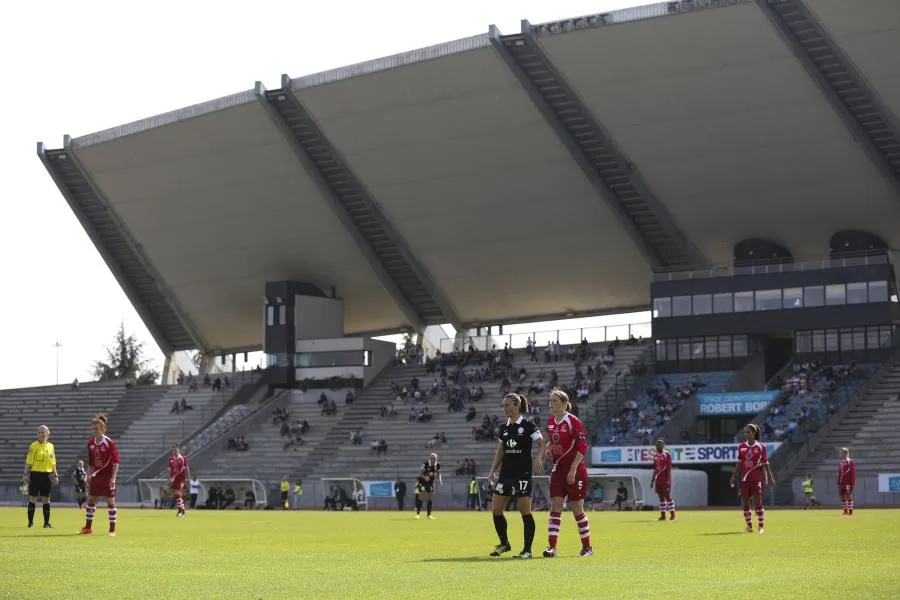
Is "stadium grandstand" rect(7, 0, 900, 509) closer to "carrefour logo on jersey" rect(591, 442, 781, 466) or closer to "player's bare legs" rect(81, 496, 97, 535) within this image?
"carrefour logo on jersey" rect(591, 442, 781, 466)

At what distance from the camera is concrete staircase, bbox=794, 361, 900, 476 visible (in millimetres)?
54031

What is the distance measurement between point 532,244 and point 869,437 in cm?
2059

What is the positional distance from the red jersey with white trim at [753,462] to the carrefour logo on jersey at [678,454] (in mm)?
29059

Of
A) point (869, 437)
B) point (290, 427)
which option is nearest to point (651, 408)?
point (869, 437)

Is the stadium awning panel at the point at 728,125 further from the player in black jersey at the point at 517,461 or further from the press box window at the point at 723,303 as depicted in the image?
the player in black jersey at the point at 517,461

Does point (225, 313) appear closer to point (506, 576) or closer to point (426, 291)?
point (426, 291)

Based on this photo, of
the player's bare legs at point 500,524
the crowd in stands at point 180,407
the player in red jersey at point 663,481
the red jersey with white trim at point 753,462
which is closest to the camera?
the player's bare legs at point 500,524

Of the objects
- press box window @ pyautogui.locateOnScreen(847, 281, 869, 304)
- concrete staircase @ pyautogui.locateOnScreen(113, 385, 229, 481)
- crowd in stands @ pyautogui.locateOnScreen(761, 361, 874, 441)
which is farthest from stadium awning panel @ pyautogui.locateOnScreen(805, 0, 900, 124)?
concrete staircase @ pyautogui.locateOnScreen(113, 385, 229, 481)

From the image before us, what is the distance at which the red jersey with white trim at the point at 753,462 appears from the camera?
25.6m

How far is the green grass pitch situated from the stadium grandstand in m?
31.0

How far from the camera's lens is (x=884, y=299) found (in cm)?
6362

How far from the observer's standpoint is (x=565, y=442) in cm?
1712

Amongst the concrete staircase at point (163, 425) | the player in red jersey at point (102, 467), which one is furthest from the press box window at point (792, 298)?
the player in red jersey at point (102, 467)

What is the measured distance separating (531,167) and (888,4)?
18.1 metres
